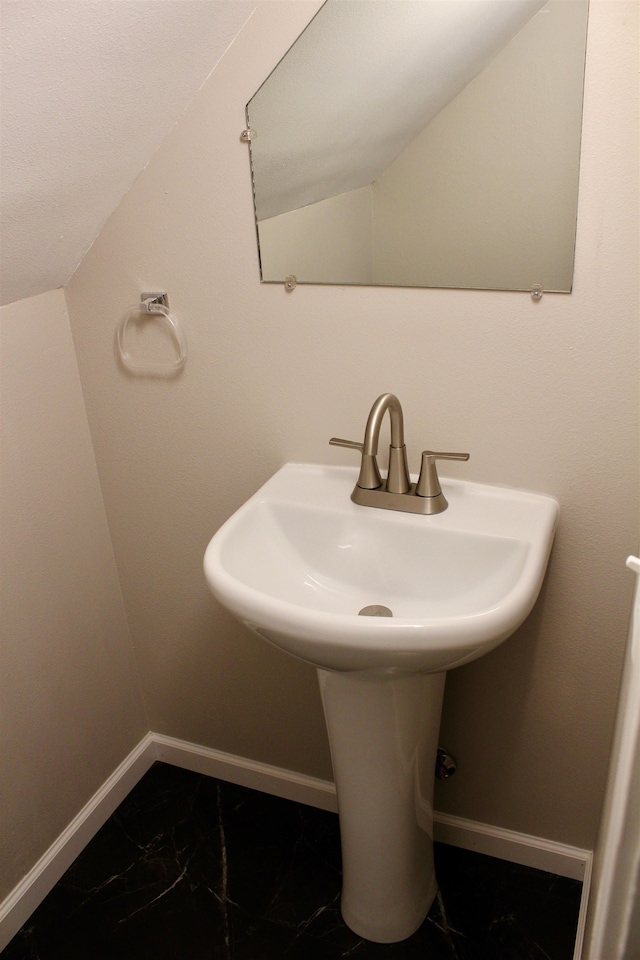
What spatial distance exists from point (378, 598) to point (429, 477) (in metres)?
0.23

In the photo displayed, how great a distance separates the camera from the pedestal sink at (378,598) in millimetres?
1045

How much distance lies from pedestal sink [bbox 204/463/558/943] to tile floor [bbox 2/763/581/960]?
0.10 meters

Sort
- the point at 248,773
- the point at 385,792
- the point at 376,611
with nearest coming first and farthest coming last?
the point at 376,611, the point at 385,792, the point at 248,773

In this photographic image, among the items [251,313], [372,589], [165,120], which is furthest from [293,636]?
[165,120]

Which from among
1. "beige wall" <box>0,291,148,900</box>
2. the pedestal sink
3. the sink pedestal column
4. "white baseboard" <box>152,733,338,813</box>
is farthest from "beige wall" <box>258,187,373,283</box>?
"white baseboard" <box>152,733,338,813</box>

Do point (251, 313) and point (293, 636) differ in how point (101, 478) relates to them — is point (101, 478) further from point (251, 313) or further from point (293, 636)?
point (293, 636)

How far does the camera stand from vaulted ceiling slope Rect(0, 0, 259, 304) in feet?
3.20

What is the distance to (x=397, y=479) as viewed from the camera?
1.28m

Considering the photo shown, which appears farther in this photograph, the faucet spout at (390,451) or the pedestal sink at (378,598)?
the faucet spout at (390,451)

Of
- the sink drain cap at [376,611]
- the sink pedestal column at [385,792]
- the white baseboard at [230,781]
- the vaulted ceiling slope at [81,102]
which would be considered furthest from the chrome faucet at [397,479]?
the white baseboard at [230,781]

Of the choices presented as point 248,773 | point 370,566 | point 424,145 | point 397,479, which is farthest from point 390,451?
point 248,773

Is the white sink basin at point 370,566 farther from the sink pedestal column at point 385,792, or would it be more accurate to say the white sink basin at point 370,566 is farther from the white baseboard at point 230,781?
the white baseboard at point 230,781

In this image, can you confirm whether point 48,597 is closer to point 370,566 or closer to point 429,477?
point 370,566

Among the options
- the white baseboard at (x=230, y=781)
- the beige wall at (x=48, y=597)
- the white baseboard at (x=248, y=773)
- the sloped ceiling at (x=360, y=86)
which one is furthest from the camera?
the white baseboard at (x=248, y=773)
